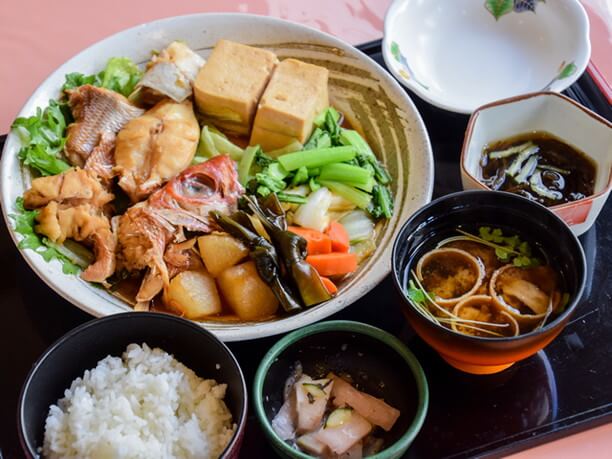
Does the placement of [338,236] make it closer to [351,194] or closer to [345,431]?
[351,194]

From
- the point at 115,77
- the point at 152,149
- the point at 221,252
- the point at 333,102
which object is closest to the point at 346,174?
the point at 333,102

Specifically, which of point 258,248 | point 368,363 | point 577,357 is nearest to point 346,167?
point 258,248

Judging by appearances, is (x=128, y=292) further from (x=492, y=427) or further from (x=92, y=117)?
(x=492, y=427)

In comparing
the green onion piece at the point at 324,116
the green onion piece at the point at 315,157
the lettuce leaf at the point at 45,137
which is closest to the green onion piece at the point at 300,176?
the green onion piece at the point at 315,157

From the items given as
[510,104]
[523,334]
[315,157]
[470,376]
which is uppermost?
[510,104]

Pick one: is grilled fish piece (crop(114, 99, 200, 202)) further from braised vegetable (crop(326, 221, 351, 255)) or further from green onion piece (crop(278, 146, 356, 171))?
braised vegetable (crop(326, 221, 351, 255))

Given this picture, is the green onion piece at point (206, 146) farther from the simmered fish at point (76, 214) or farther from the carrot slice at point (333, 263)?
the carrot slice at point (333, 263)
